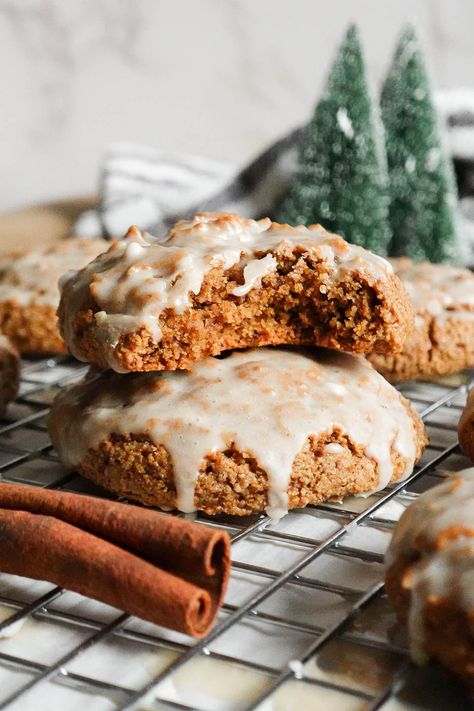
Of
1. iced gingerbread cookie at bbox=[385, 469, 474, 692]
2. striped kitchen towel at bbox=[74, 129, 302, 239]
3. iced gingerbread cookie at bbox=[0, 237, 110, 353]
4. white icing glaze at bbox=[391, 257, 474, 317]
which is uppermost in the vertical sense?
striped kitchen towel at bbox=[74, 129, 302, 239]

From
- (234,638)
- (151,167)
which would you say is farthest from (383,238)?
(234,638)

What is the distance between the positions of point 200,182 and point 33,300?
1186mm

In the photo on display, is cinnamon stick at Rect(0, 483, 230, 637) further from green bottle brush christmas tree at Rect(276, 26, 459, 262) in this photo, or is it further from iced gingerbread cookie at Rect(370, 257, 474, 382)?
green bottle brush christmas tree at Rect(276, 26, 459, 262)

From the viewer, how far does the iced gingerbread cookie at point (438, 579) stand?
4.13ft

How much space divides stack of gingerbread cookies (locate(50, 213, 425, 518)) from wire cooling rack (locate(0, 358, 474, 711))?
10cm

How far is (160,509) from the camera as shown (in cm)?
185

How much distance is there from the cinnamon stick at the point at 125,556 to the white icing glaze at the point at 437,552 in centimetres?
28

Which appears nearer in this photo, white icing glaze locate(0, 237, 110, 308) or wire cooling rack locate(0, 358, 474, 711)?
wire cooling rack locate(0, 358, 474, 711)

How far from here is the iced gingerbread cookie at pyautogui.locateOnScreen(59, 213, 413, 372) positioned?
1.77 m

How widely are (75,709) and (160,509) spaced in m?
0.59

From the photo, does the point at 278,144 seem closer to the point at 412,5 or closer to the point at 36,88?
the point at 36,88

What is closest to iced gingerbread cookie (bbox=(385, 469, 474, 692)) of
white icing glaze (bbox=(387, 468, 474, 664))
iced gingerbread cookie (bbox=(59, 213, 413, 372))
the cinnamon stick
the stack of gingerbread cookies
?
white icing glaze (bbox=(387, 468, 474, 664))

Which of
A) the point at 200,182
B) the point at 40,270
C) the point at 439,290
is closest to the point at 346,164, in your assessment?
the point at 200,182

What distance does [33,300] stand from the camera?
2723mm
